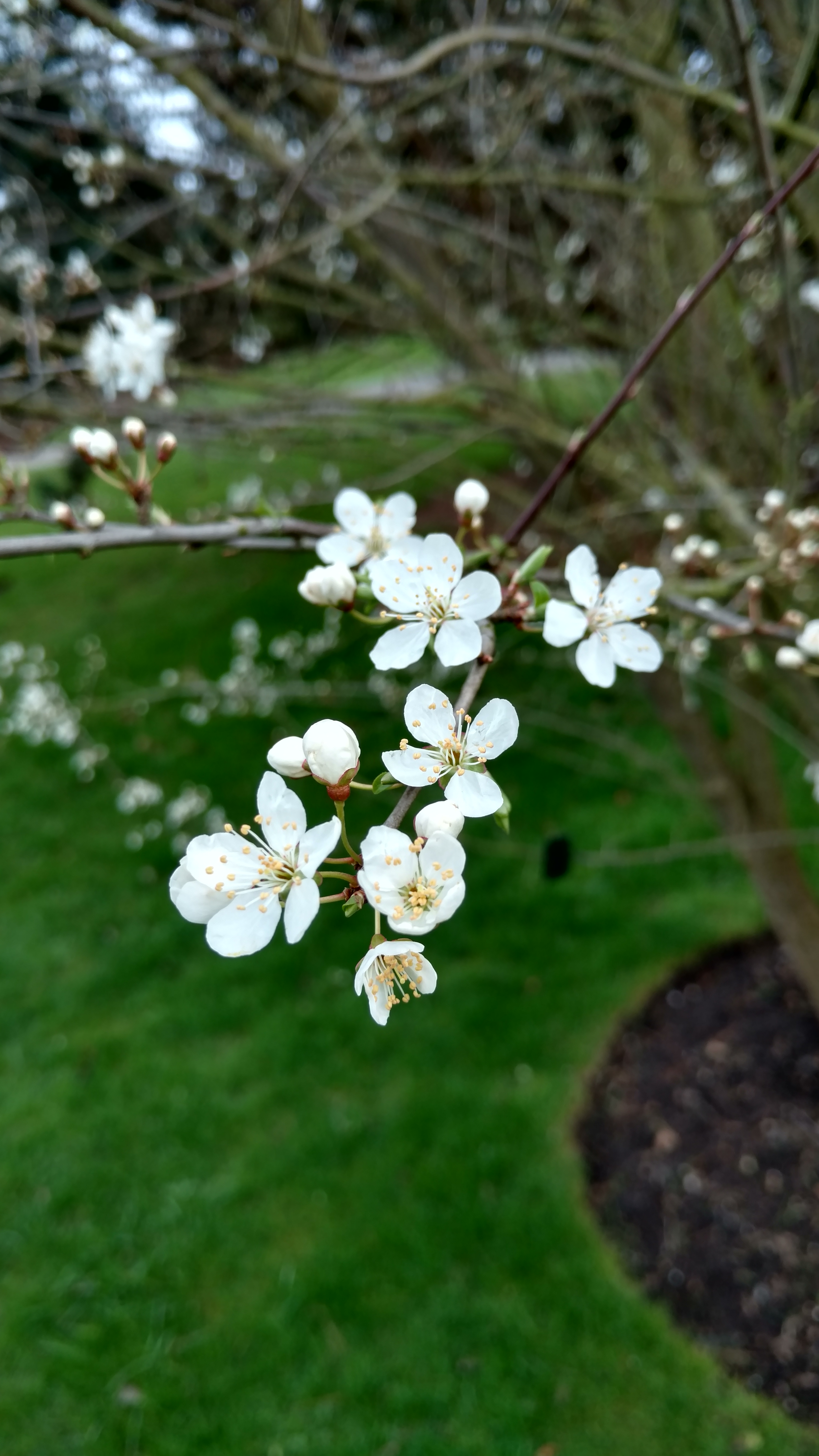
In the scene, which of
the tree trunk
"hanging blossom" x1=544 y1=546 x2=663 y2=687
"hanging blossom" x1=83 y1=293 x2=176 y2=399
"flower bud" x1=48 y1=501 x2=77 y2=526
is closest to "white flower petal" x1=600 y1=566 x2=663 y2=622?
"hanging blossom" x1=544 y1=546 x2=663 y2=687

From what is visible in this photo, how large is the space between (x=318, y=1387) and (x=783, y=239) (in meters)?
3.36

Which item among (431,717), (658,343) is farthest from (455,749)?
(658,343)

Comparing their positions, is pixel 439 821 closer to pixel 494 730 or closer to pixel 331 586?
pixel 494 730

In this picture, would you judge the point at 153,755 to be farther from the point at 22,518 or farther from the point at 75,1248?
the point at 22,518

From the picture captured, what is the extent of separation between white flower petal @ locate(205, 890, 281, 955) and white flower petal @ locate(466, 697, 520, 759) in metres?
0.28

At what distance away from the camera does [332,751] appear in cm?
90

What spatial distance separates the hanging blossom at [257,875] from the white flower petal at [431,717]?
0.15 meters

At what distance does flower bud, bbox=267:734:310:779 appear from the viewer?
36.5 inches

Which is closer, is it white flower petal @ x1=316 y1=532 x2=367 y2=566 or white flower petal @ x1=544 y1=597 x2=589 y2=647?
white flower petal @ x1=544 y1=597 x2=589 y2=647

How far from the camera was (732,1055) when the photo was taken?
3.59m

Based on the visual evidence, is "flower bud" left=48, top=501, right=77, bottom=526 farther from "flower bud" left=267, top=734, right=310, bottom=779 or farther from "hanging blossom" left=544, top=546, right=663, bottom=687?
"hanging blossom" left=544, top=546, right=663, bottom=687

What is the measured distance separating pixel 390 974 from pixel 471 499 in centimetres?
70

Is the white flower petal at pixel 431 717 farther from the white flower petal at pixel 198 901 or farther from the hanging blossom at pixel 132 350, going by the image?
the hanging blossom at pixel 132 350

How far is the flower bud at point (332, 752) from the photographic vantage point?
89 centimetres
